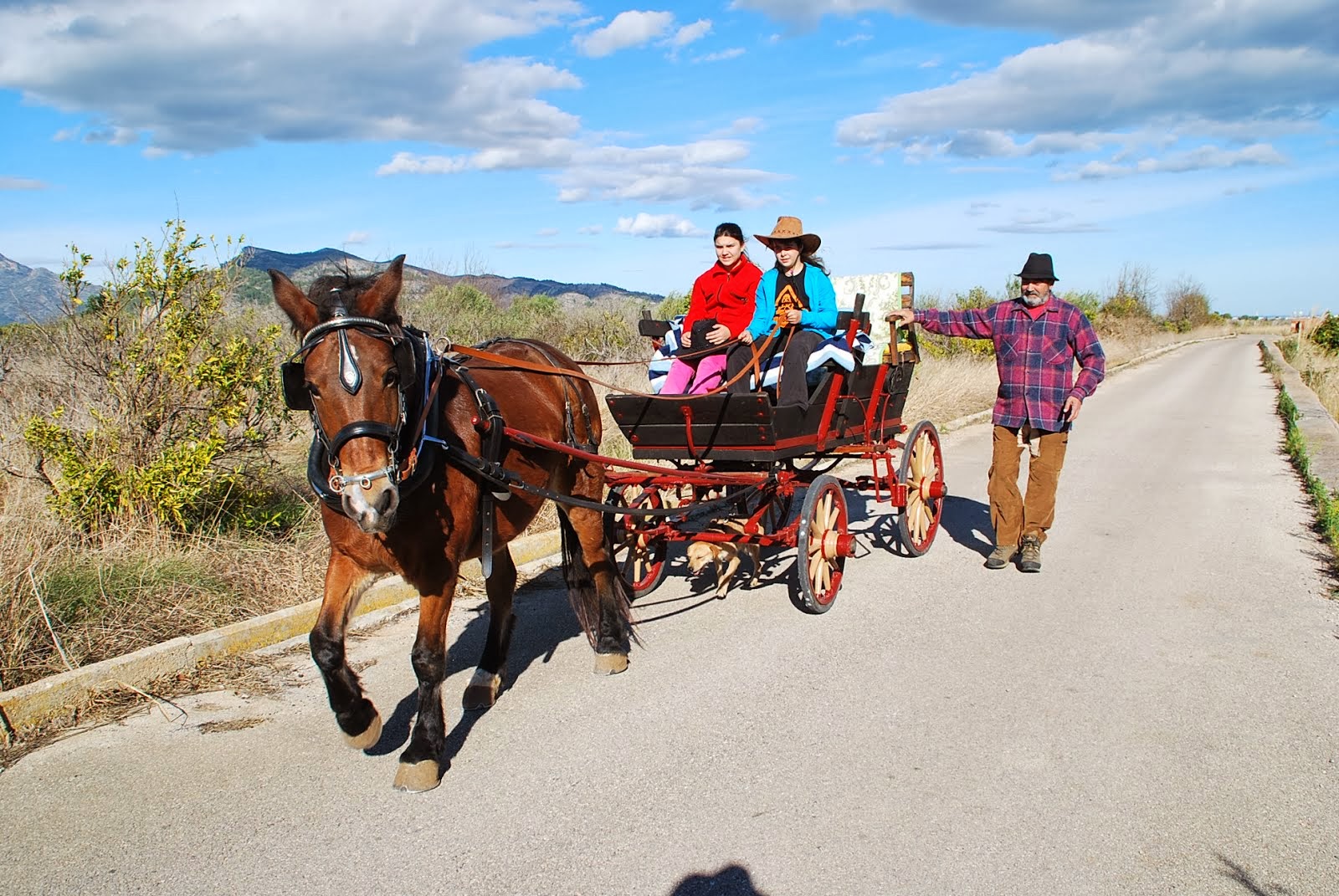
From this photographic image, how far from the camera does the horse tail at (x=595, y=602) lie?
5203 mm

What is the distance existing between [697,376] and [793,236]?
1144 millimetres

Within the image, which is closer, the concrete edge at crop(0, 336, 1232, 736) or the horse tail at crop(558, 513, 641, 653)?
the concrete edge at crop(0, 336, 1232, 736)

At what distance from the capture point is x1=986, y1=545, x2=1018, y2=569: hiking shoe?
23.2 ft

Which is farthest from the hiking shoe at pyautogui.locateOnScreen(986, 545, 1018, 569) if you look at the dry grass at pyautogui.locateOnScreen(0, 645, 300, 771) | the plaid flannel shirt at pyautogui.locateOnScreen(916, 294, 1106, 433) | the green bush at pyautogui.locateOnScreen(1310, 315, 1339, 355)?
the green bush at pyautogui.locateOnScreen(1310, 315, 1339, 355)

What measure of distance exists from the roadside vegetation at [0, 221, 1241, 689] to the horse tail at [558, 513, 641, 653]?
172cm

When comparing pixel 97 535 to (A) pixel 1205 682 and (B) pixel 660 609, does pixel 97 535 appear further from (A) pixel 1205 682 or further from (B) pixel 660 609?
(A) pixel 1205 682

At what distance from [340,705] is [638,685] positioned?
154cm

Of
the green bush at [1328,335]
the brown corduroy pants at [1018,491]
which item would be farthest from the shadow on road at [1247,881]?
the green bush at [1328,335]

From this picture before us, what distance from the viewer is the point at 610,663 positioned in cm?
511

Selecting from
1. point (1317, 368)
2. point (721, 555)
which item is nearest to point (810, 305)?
point (721, 555)

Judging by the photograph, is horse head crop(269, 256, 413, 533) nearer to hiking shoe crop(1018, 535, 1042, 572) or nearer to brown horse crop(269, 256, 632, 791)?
brown horse crop(269, 256, 632, 791)

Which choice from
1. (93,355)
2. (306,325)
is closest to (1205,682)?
(306,325)

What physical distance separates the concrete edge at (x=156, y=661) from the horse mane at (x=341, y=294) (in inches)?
82.7

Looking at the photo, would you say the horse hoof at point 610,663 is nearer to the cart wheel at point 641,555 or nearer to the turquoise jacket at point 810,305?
the cart wheel at point 641,555
